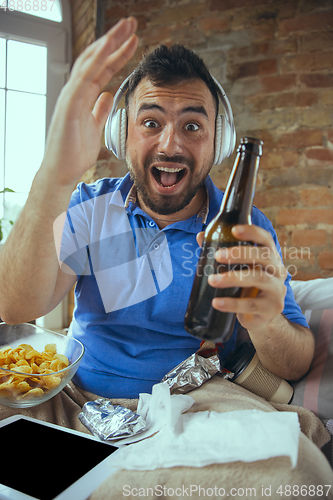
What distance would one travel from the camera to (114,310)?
107 cm

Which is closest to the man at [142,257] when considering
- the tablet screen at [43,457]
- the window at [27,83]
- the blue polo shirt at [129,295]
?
the blue polo shirt at [129,295]

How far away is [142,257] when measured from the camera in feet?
3.63

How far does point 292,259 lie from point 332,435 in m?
1.12

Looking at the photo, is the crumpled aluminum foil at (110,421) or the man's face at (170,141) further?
the man's face at (170,141)

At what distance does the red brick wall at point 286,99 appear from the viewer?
73.8 inches

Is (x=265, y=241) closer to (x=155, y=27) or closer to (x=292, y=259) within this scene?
(x=292, y=259)

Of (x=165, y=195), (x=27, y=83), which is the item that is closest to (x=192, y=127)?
(x=165, y=195)

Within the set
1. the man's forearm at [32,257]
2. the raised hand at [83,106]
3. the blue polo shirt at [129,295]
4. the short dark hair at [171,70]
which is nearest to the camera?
the raised hand at [83,106]

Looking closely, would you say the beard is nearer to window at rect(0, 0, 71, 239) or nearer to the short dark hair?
the short dark hair

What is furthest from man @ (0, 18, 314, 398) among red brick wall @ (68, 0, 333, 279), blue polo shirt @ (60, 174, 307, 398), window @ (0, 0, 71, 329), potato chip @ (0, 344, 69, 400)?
window @ (0, 0, 71, 329)

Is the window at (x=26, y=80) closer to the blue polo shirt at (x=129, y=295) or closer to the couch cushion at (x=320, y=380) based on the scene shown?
the blue polo shirt at (x=129, y=295)

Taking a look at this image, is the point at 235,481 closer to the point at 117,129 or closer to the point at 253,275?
the point at 253,275

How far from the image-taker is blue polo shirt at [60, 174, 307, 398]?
3.40ft

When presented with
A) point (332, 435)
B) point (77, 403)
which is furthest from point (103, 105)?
point (332, 435)
